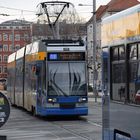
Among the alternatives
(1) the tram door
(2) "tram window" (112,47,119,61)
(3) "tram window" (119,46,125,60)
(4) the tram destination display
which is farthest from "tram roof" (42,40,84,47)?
(3) "tram window" (119,46,125,60)

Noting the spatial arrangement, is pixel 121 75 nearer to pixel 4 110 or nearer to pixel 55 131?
pixel 4 110

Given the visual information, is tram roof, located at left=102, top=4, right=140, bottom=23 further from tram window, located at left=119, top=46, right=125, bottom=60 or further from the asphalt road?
the asphalt road

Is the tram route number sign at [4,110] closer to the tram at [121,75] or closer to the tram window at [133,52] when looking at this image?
the tram at [121,75]

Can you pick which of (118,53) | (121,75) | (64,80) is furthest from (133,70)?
(64,80)

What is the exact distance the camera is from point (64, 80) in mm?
24203

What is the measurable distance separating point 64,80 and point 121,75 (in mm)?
15737

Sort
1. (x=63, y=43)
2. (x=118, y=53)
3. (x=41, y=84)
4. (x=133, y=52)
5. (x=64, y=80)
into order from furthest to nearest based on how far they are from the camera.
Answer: (x=63, y=43) < (x=41, y=84) < (x=64, y=80) < (x=118, y=53) < (x=133, y=52)

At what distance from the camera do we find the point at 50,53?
24438 mm

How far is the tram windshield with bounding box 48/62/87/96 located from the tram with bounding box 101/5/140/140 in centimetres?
1450

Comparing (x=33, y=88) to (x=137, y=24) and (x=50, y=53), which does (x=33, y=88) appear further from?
(x=137, y=24)

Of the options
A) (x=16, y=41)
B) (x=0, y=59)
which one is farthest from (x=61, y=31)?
(x=0, y=59)

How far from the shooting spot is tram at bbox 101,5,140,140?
304 inches

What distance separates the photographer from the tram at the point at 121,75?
7.73 meters

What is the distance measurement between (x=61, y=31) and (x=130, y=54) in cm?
8583
